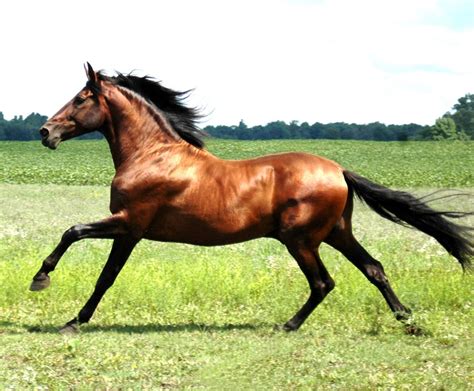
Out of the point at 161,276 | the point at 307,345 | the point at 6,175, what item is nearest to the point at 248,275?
the point at 161,276

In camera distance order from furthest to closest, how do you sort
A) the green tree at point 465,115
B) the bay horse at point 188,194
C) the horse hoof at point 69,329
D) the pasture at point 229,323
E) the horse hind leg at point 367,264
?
the green tree at point 465,115 → the horse hind leg at point 367,264 → the bay horse at point 188,194 → the horse hoof at point 69,329 → the pasture at point 229,323

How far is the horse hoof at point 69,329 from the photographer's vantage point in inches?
352

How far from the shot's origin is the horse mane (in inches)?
378

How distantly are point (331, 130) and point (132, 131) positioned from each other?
103715 mm

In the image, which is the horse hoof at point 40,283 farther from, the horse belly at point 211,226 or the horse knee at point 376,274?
the horse knee at point 376,274

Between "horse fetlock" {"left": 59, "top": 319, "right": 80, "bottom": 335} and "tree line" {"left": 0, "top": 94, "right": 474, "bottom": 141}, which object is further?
"tree line" {"left": 0, "top": 94, "right": 474, "bottom": 141}

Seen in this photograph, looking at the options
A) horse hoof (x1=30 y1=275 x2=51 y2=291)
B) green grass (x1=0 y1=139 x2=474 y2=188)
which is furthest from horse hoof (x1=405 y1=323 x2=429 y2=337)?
green grass (x1=0 y1=139 x2=474 y2=188)

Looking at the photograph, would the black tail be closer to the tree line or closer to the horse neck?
the horse neck

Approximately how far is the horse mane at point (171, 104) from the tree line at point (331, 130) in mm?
86616

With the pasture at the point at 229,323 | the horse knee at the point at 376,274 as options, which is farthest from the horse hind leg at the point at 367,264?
the pasture at the point at 229,323

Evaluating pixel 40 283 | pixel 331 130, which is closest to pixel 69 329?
pixel 40 283

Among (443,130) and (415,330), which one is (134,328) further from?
(443,130)

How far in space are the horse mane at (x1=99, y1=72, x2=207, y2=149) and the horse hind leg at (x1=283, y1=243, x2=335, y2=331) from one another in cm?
158

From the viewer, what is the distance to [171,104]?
973 centimetres
